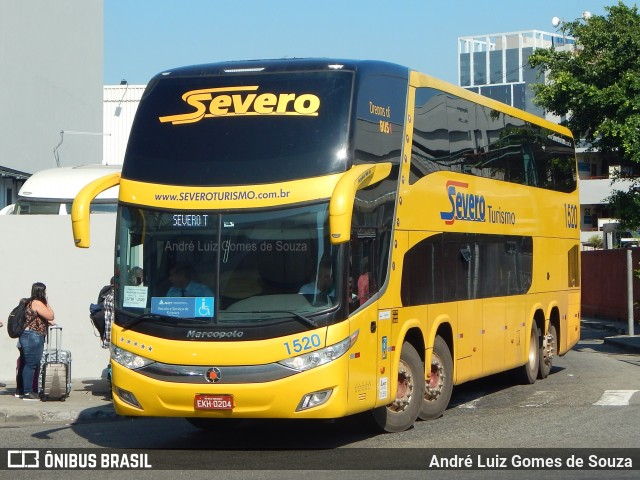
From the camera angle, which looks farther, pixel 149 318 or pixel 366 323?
pixel 366 323

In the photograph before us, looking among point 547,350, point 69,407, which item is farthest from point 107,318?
point 547,350

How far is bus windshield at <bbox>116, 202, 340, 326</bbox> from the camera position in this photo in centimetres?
1109

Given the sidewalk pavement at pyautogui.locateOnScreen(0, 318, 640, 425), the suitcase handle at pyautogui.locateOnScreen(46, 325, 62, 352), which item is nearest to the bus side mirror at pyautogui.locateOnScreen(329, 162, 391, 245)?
the sidewalk pavement at pyautogui.locateOnScreen(0, 318, 640, 425)

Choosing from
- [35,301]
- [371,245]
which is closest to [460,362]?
[371,245]

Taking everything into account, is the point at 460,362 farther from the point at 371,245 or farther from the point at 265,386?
the point at 265,386

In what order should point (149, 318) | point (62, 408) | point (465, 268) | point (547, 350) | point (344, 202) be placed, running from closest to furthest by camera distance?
1. point (344, 202)
2. point (149, 318)
3. point (465, 268)
4. point (62, 408)
5. point (547, 350)

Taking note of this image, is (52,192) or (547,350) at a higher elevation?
(52,192)

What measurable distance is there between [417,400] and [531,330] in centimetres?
593

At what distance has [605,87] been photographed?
85.3 feet

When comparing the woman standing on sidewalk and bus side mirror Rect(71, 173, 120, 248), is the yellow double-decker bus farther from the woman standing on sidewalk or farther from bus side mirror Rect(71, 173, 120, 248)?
the woman standing on sidewalk

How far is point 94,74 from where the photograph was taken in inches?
1596

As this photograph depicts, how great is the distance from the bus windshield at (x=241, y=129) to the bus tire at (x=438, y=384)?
3722 mm

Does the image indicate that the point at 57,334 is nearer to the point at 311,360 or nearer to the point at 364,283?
the point at 364,283

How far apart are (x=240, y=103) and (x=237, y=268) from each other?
6.04 ft
